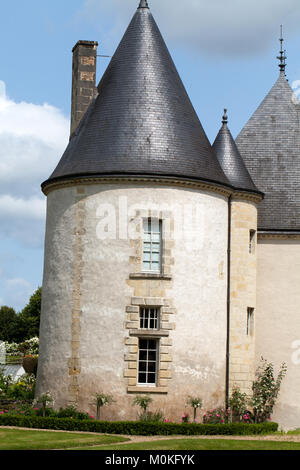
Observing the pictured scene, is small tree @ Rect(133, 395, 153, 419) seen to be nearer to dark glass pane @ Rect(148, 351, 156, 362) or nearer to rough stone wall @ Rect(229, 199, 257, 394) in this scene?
dark glass pane @ Rect(148, 351, 156, 362)

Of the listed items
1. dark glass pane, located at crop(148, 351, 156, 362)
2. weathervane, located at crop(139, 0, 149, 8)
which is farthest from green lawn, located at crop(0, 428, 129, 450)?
weathervane, located at crop(139, 0, 149, 8)

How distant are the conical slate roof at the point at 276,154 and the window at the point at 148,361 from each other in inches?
288

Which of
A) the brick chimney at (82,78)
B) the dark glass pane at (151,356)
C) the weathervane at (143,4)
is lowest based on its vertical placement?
the dark glass pane at (151,356)

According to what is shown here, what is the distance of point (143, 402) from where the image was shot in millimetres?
25125

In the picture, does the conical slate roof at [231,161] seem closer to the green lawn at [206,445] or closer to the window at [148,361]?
the window at [148,361]

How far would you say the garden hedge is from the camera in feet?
78.9

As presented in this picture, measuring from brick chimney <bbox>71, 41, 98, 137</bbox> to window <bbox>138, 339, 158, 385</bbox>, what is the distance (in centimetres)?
858

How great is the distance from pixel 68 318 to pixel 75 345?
93 cm

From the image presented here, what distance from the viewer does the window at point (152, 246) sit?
26656mm

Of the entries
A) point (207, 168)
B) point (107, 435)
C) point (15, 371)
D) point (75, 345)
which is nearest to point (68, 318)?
point (75, 345)

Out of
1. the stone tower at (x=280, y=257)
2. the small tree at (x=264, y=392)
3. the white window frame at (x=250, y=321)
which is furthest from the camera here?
the stone tower at (x=280, y=257)

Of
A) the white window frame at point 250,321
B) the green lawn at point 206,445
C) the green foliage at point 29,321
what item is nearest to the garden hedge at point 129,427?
the green lawn at point 206,445

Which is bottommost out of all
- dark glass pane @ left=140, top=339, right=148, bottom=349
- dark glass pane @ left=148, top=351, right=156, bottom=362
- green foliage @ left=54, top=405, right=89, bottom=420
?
green foliage @ left=54, top=405, right=89, bottom=420

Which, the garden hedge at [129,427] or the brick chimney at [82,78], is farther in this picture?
the brick chimney at [82,78]
